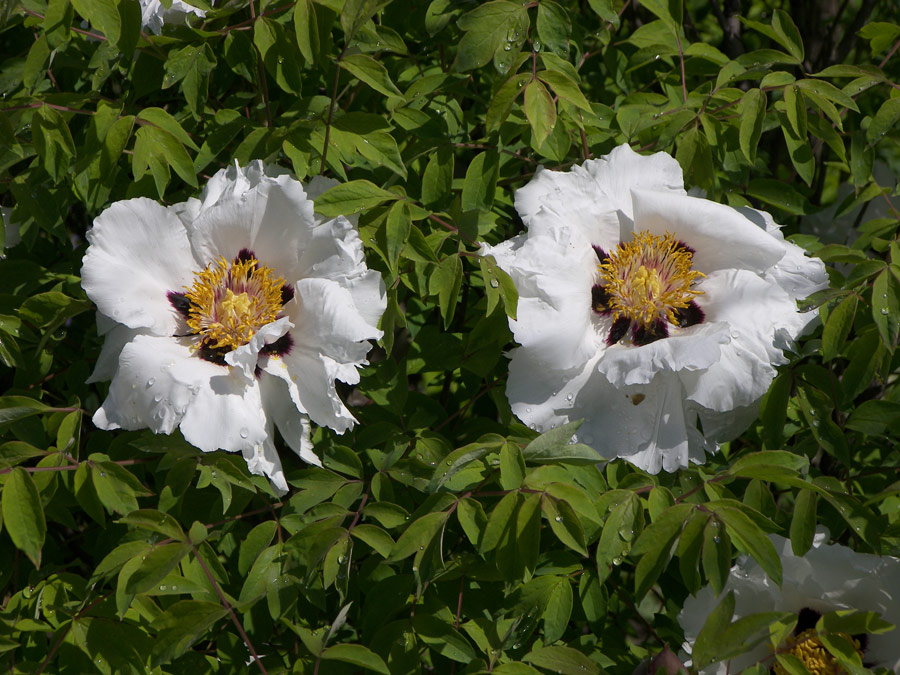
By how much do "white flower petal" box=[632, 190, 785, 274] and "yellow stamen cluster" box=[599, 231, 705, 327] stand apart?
1.7 inches

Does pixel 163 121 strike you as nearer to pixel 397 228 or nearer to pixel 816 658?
pixel 397 228

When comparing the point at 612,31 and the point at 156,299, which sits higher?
the point at 612,31

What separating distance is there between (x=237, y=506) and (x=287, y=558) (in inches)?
7.4

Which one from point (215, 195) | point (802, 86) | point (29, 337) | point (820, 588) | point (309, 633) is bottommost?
point (820, 588)

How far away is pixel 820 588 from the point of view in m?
2.20

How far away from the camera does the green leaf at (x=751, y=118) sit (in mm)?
2116

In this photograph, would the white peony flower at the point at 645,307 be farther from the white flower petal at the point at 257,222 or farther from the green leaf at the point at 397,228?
the white flower petal at the point at 257,222

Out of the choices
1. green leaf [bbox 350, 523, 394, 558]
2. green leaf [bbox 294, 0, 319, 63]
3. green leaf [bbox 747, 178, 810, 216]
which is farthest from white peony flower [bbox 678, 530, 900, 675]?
green leaf [bbox 294, 0, 319, 63]

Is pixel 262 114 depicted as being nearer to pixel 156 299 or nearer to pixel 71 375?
pixel 156 299

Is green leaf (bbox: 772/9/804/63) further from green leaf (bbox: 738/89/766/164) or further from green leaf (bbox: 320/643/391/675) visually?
green leaf (bbox: 320/643/391/675)

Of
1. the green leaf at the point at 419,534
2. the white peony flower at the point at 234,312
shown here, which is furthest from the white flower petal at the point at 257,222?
the green leaf at the point at 419,534

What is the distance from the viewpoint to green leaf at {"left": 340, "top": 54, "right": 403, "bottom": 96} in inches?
79.9

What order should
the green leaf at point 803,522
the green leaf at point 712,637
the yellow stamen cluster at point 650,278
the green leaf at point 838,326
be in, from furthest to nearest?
the yellow stamen cluster at point 650,278 < the green leaf at point 838,326 < the green leaf at point 803,522 < the green leaf at point 712,637

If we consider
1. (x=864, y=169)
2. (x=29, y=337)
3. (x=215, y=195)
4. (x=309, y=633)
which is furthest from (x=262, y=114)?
(x=864, y=169)
